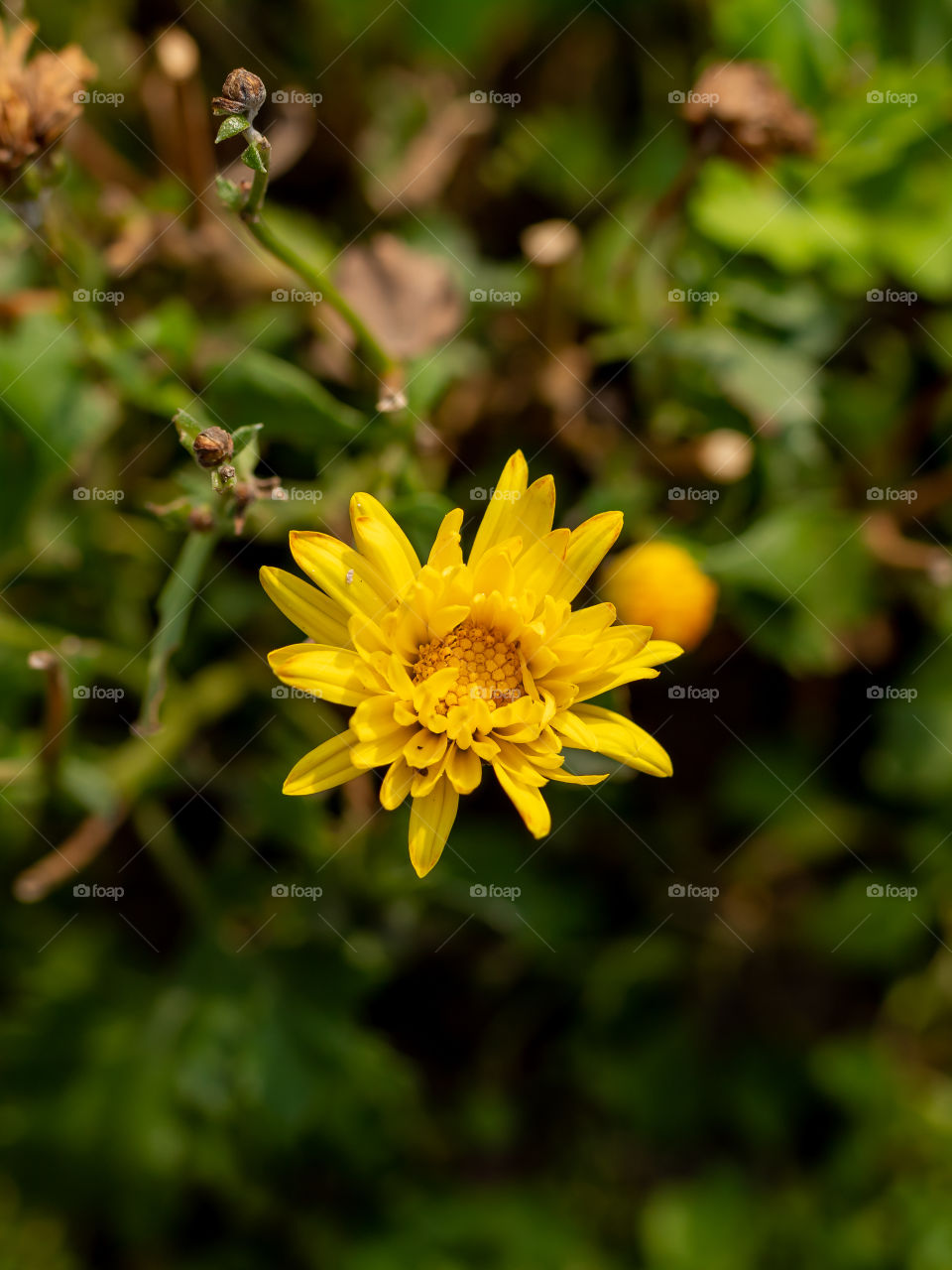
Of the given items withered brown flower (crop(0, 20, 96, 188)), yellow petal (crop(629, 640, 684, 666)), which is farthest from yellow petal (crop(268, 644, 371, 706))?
withered brown flower (crop(0, 20, 96, 188))

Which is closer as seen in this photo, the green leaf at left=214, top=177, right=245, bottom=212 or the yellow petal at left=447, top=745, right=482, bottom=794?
the yellow petal at left=447, top=745, right=482, bottom=794

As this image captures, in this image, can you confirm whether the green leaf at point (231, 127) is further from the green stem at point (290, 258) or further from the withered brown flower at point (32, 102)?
the withered brown flower at point (32, 102)

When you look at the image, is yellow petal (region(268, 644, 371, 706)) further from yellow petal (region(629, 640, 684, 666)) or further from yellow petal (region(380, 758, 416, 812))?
yellow petal (region(629, 640, 684, 666))

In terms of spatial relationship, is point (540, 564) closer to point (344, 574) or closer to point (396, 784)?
point (344, 574)

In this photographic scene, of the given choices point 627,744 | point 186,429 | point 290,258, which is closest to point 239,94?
point 290,258

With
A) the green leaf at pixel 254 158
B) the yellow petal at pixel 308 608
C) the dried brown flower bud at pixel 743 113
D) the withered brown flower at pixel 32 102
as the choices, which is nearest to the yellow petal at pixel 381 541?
the yellow petal at pixel 308 608

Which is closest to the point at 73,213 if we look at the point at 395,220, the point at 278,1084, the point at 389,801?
the point at 395,220
